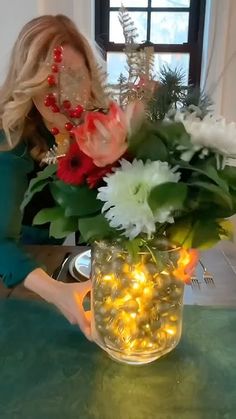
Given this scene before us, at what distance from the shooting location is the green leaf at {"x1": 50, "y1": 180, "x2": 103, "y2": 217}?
734 mm

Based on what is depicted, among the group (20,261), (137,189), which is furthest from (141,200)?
(20,261)

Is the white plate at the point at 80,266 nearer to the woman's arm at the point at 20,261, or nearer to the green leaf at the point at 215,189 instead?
the woman's arm at the point at 20,261

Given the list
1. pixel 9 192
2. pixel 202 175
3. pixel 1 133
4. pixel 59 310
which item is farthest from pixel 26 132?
pixel 202 175

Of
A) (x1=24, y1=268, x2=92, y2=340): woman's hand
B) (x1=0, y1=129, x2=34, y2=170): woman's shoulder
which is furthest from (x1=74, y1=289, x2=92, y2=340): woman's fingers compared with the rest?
(x1=0, y1=129, x2=34, y2=170): woman's shoulder

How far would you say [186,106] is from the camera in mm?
720

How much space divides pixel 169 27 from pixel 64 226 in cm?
259

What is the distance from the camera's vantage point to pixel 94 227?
73 cm

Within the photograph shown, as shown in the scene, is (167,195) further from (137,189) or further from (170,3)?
(170,3)

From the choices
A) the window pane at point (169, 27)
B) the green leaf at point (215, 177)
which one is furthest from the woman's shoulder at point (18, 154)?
the window pane at point (169, 27)

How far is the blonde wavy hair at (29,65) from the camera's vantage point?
4.40ft

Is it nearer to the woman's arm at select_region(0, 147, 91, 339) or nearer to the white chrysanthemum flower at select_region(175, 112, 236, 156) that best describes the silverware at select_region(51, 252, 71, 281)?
the woman's arm at select_region(0, 147, 91, 339)

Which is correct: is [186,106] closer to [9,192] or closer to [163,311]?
[163,311]

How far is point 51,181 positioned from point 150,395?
1.18 ft

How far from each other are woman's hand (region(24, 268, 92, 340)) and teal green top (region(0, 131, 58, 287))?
0.08 metres
